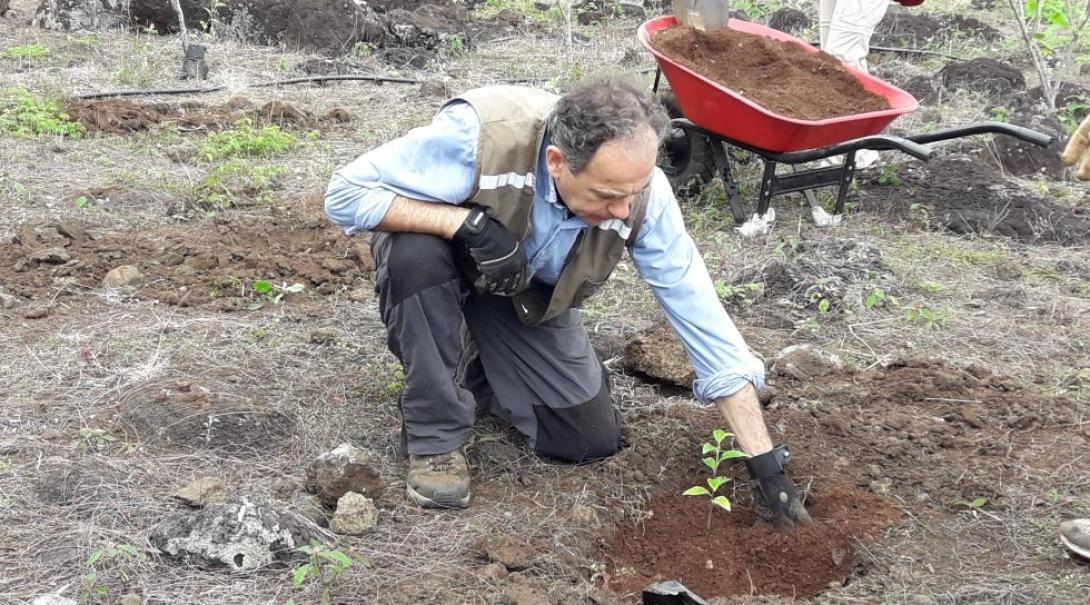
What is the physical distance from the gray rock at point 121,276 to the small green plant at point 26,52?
437cm

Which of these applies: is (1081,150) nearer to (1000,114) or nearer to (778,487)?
(778,487)

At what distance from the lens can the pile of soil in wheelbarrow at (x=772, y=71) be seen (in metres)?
5.26

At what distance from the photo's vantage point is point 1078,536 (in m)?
2.55

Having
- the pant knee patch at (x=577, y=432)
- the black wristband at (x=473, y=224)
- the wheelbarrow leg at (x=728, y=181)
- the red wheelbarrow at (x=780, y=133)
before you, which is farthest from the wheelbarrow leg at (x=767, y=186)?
the black wristband at (x=473, y=224)

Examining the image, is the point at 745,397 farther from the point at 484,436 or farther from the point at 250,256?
the point at 250,256

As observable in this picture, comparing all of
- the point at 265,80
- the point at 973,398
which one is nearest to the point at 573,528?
the point at 973,398

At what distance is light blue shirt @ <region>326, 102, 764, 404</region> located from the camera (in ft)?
9.11

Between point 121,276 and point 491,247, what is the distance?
7.33 ft

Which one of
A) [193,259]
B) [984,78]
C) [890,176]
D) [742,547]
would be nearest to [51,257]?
[193,259]

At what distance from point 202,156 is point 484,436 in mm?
3338

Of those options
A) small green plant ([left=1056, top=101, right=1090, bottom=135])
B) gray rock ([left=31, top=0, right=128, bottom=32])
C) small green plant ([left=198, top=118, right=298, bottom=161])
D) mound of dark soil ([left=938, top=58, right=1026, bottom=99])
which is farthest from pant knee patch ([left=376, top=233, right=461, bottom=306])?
gray rock ([left=31, top=0, right=128, bottom=32])

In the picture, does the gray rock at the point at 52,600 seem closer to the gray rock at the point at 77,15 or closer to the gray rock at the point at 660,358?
the gray rock at the point at 660,358

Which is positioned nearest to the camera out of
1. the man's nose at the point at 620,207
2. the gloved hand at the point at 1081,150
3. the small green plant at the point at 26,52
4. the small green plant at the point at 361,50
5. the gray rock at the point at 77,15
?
the gloved hand at the point at 1081,150

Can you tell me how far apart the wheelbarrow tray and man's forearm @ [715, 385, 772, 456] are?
87.8 inches
